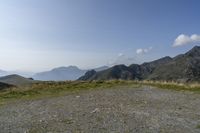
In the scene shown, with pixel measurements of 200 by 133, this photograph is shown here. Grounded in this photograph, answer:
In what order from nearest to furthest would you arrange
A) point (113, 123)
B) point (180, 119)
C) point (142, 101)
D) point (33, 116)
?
point (113, 123) → point (180, 119) → point (33, 116) → point (142, 101)

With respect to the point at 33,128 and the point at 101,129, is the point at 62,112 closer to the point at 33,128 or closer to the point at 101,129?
the point at 33,128

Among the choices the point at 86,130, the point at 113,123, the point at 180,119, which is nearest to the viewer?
the point at 86,130

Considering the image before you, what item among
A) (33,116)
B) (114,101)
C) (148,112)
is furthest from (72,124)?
(114,101)

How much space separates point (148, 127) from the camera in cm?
1330

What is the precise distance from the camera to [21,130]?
13484 millimetres

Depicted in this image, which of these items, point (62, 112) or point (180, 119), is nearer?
point (180, 119)

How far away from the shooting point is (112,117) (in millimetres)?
15375

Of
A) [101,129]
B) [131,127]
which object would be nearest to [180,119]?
[131,127]

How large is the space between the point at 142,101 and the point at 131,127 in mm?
8017

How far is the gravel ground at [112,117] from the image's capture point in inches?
523

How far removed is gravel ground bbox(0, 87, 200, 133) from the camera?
13273mm

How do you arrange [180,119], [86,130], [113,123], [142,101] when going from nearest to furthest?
1. [86,130]
2. [113,123]
3. [180,119]
4. [142,101]

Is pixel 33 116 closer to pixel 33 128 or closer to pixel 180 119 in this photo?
pixel 33 128

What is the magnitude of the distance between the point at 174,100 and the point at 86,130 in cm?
1081
